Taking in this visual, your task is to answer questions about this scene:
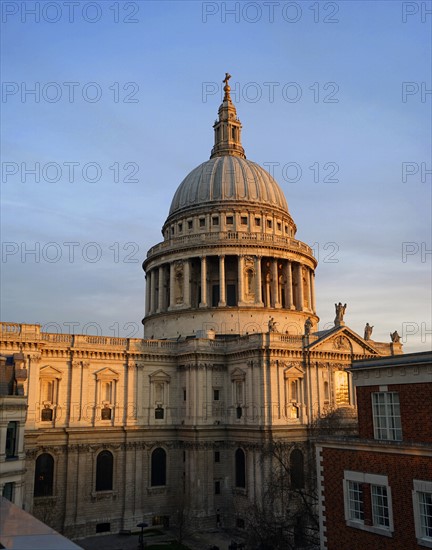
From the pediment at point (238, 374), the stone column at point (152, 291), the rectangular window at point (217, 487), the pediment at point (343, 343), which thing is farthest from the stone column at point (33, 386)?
the pediment at point (343, 343)

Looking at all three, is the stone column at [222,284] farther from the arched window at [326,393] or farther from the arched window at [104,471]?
the arched window at [104,471]

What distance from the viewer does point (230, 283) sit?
7200 cm

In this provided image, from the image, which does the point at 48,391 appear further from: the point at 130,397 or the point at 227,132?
the point at 227,132

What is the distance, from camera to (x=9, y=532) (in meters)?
10.9

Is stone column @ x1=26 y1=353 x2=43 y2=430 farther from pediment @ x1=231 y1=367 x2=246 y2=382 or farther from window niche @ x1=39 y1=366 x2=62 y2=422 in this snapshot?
pediment @ x1=231 y1=367 x2=246 y2=382

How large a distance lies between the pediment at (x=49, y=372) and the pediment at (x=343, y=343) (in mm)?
25525

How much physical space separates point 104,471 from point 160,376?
11.2 meters

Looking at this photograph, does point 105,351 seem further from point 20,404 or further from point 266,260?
point 266,260

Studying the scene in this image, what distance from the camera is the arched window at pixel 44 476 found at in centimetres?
5059

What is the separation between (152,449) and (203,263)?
24108 millimetres

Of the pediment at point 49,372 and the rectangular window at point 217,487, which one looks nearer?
the pediment at point 49,372

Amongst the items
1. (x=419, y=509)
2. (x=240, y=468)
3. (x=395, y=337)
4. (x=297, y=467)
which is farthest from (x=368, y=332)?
(x=419, y=509)

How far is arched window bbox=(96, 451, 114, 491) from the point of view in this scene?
177 ft

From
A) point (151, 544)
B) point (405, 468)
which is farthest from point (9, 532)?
point (151, 544)
